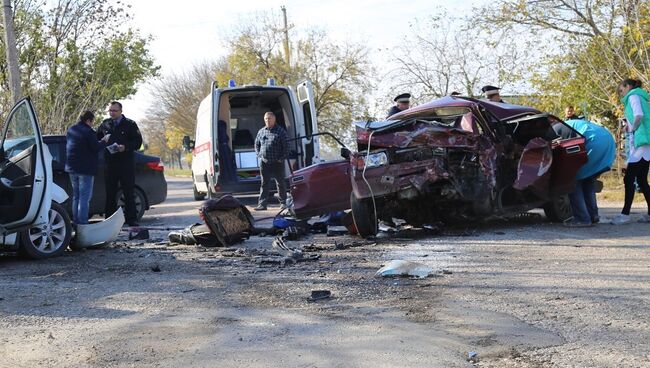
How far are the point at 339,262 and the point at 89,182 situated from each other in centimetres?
411

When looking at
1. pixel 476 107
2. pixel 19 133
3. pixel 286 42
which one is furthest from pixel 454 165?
pixel 286 42

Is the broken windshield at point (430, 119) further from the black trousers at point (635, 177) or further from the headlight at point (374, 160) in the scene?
the black trousers at point (635, 177)

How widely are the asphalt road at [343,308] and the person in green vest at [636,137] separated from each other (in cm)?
142

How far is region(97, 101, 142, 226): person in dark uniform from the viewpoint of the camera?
33.6 feet

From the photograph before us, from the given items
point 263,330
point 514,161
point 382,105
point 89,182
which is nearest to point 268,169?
point 89,182

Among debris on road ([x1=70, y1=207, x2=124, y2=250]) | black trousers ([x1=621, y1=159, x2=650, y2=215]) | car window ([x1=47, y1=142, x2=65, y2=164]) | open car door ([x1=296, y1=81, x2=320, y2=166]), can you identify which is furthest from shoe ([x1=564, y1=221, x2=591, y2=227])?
car window ([x1=47, y1=142, x2=65, y2=164])

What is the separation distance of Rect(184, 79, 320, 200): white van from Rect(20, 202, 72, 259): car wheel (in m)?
5.39

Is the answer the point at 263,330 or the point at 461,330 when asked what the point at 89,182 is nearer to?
the point at 263,330

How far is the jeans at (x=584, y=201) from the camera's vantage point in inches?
341

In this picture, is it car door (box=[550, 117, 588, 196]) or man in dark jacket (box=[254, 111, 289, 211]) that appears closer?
car door (box=[550, 117, 588, 196])

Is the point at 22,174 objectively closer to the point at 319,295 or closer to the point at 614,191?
the point at 319,295

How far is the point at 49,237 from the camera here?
299 inches

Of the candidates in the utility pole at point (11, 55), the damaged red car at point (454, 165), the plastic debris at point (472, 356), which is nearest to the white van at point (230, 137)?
the utility pole at point (11, 55)

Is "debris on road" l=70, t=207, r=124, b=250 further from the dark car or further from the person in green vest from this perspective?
the person in green vest
